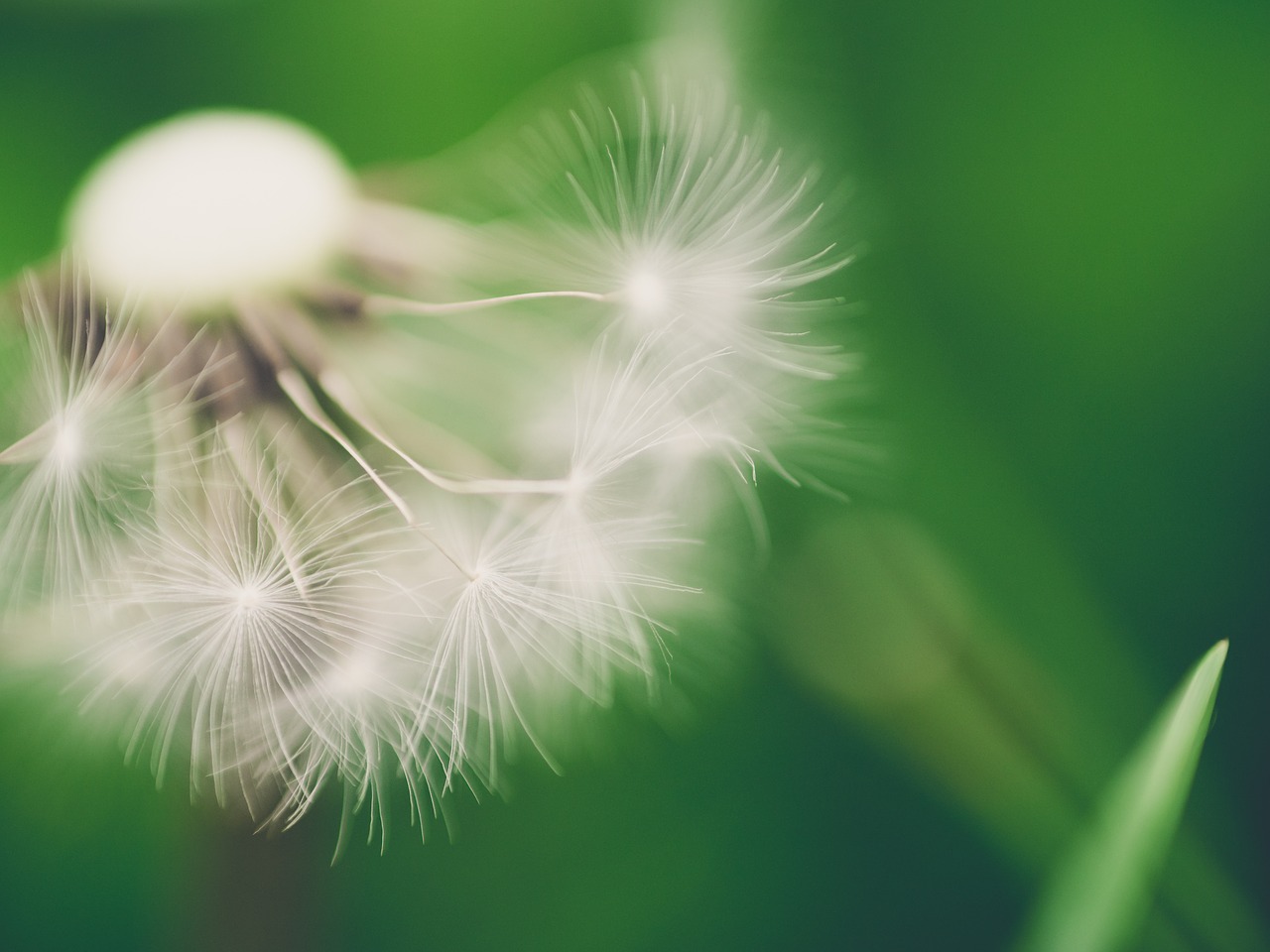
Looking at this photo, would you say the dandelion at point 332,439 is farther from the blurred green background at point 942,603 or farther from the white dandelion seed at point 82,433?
the blurred green background at point 942,603

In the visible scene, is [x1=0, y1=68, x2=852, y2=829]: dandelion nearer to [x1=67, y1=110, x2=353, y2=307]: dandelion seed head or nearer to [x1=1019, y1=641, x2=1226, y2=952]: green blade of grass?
[x1=67, y1=110, x2=353, y2=307]: dandelion seed head

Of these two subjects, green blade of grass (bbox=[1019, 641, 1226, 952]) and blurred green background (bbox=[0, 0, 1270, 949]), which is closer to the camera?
green blade of grass (bbox=[1019, 641, 1226, 952])

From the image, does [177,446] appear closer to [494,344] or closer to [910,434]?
[494,344]

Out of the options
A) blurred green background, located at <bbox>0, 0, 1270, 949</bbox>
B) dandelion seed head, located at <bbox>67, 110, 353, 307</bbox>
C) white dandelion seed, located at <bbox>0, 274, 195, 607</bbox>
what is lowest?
blurred green background, located at <bbox>0, 0, 1270, 949</bbox>

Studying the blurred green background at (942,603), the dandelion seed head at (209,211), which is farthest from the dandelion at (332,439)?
the blurred green background at (942,603)

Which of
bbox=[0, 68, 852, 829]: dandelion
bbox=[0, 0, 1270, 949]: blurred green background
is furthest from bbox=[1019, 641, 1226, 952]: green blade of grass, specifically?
Result: bbox=[0, 68, 852, 829]: dandelion

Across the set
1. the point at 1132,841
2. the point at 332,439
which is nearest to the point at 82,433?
the point at 332,439

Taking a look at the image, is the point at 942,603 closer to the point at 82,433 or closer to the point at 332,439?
the point at 332,439
